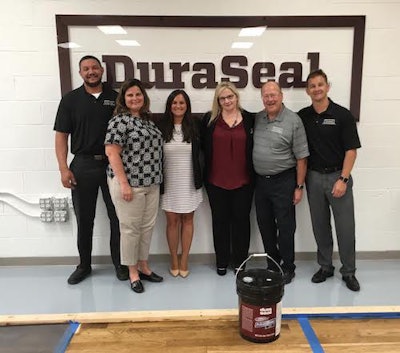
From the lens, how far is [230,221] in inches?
131

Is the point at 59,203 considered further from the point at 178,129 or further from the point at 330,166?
the point at 330,166

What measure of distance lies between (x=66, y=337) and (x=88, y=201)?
51.2 inches

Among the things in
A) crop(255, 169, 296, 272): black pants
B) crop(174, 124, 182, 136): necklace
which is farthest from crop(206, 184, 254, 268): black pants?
crop(174, 124, 182, 136): necklace

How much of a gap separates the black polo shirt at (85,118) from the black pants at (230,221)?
95 centimetres

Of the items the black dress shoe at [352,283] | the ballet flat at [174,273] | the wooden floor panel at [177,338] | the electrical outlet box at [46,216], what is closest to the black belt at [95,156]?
the electrical outlet box at [46,216]

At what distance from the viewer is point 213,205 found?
10.5 feet

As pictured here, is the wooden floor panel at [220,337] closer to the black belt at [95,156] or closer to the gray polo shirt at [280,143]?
the gray polo shirt at [280,143]

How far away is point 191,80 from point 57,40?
1.12m

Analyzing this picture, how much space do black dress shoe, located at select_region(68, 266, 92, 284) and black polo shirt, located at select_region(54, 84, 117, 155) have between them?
972mm

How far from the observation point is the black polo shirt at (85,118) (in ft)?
9.78

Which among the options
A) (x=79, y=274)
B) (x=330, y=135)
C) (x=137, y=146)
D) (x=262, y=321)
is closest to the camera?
(x=262, y=321)

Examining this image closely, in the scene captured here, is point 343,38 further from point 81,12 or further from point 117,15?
point 81,12

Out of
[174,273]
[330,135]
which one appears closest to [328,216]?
[330,135]

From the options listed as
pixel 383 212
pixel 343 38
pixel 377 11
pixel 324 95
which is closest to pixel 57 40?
pixel 324 95
